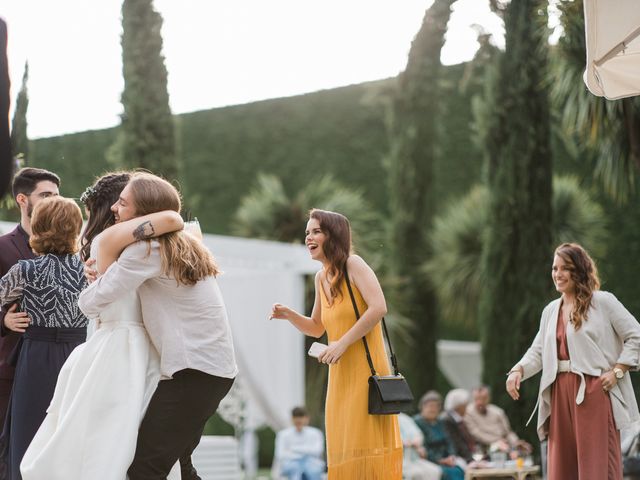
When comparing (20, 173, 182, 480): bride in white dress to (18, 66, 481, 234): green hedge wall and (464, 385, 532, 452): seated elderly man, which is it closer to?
(464, 385, 532, 452): seated elderly man

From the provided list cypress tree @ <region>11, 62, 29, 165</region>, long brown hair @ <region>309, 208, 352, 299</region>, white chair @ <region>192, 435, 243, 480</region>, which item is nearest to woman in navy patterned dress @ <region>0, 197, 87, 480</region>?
long brown hair @ <region>309, 208, 352, 299</region>

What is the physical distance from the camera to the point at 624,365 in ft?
14.8

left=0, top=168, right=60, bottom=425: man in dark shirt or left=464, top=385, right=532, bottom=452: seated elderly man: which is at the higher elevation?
left=0, top=168, right=60, bottom=425: man in dark shirt

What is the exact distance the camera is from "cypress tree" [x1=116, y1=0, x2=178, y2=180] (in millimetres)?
11109

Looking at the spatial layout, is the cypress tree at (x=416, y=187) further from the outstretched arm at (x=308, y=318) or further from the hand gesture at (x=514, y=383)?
the outstretched arm at (x=308, y=318)

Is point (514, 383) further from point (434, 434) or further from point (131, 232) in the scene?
point (434, 434)

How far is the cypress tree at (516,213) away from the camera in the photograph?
10445 millimetres

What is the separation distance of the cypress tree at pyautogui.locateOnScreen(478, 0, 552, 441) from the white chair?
3.03m

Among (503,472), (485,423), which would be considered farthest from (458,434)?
(503,472)

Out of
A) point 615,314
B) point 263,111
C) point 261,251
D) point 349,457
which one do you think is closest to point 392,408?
point 349,457

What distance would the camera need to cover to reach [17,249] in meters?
4.37

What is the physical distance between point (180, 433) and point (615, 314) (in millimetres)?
2311

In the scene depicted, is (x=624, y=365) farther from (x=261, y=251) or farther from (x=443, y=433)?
(x=261, y=251)

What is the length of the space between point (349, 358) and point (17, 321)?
1398 mm
